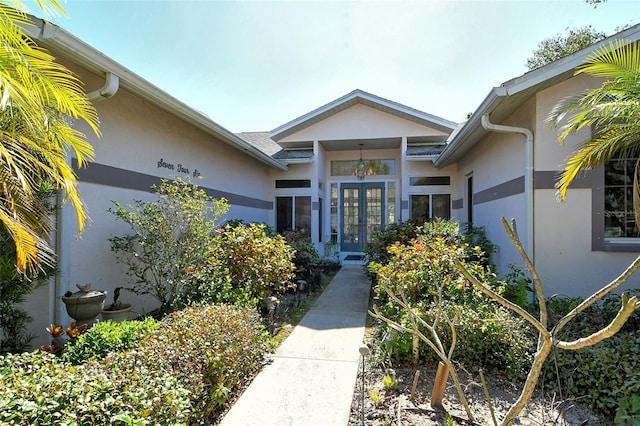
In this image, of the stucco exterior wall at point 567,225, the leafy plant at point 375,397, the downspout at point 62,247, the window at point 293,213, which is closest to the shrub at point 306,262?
the window at point 293,213

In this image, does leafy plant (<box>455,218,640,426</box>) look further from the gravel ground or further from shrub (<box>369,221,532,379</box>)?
shrub (<box>369,221,532,379</box>)

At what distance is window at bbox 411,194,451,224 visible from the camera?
11539 millimetres

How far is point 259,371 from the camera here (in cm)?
384

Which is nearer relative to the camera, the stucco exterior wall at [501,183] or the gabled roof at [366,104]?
the stucco exterior wall at [501,183]

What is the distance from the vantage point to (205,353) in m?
3.04

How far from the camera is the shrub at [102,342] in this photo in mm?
3385

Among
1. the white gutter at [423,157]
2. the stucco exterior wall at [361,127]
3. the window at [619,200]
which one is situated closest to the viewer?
the window at [619,200]

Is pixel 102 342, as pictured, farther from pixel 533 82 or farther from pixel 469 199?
pixel 469 199

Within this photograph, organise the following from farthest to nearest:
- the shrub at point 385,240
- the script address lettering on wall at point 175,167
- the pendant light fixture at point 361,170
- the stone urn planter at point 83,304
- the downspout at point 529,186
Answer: the pendant light fixture at point 361,170, the shrub at point 385,240, the script address lettering on wall at point 175,167, the downspout at point 529,186, the stone urn planter at point 83,304

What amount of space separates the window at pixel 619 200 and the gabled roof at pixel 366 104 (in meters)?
5.52

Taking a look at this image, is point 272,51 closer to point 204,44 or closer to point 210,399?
point 204,44

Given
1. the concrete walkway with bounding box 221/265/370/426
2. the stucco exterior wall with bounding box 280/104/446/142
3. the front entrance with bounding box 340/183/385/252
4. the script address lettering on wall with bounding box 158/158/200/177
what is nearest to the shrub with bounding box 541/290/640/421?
the concrete walkway with bounding box 221/265/370/426

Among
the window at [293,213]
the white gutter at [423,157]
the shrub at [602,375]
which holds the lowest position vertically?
the shrub at [602,375]

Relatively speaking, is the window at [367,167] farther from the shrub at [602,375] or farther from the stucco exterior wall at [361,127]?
the shrub at [602,375]
